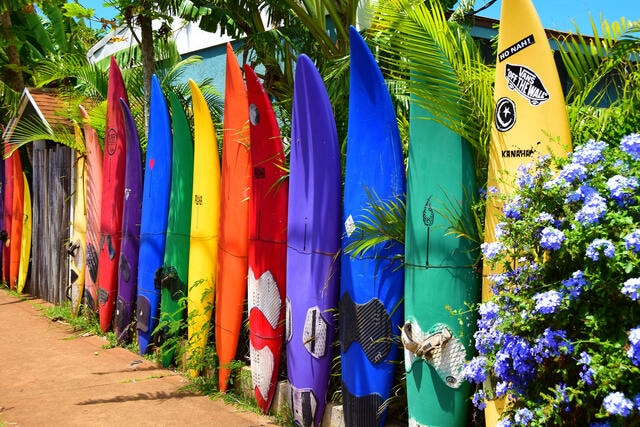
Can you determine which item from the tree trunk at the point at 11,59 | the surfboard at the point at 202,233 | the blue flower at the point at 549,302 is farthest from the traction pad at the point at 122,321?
the tree trunk at the point at 11,59

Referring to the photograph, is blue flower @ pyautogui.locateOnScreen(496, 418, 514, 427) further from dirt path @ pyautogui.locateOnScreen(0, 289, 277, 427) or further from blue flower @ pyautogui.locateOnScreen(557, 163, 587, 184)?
dirt path @ pyautogui.locateOnScreen(0, 289, 277, 427)

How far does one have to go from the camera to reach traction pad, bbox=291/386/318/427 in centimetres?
403

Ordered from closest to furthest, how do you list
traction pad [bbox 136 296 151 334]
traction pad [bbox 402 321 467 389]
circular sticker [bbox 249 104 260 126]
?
traction pad [bbox 402 321 467 389] → circular sticker [bbox 249 104 260 126] → traction pad [bbox 136 296 151 334]

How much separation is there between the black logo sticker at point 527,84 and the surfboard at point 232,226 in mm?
2250

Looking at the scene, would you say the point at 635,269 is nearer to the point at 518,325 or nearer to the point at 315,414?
the point at 518,325

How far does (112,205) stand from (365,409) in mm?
3863

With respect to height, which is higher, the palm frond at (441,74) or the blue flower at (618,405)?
the palm frond at (441,74)

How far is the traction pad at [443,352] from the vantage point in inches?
127

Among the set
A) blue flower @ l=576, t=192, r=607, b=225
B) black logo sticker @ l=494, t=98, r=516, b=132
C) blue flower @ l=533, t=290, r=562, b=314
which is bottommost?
blue flower @ l=533, t=290, r=562, b=314

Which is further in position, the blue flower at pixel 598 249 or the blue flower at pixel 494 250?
the blue flower at pixel 494 250

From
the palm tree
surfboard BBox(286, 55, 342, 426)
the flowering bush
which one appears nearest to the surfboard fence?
surfboard BBox(286, 55, 342, 426)

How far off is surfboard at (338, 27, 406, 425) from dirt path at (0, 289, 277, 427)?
85 cm

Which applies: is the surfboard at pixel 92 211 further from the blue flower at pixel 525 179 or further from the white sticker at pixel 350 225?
the blue flower at pixel 525 179

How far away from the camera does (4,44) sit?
10.2m
